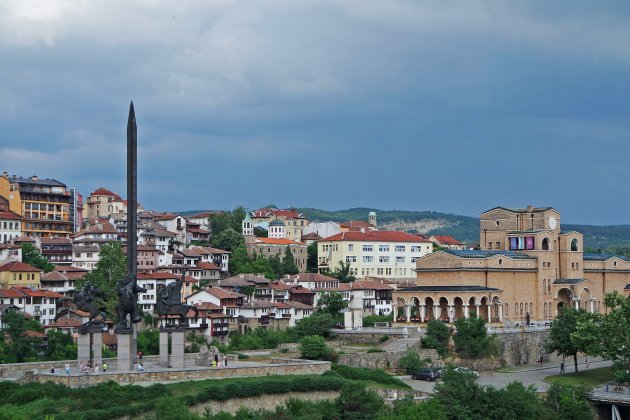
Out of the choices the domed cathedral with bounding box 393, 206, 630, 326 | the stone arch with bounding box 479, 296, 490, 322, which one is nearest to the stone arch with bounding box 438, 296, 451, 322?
the domed cathedral with bounding box 393, 206, 630, 326

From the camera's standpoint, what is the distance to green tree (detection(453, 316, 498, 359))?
67250mm

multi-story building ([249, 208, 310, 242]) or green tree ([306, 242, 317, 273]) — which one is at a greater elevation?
multi-story building ([249, 208, 310, 242])

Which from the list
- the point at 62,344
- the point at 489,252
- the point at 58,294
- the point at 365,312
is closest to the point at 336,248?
the point at 365,312

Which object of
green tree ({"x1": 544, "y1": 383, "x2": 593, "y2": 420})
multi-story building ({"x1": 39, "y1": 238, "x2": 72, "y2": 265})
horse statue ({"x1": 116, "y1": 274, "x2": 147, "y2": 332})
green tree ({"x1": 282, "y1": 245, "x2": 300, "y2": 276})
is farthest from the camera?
green tree ({"x1": 282, "y1": 245, "x2": 300, "y2": 276})

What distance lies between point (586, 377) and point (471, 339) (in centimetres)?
821

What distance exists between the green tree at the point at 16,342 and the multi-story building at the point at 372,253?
50.5m

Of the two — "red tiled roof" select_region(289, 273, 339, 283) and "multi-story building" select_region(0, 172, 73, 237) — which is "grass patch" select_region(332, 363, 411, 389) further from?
"multi-story building" select_region(0, 172, 73, 237)

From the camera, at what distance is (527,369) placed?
68.9m

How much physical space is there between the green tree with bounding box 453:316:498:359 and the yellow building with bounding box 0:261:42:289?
33.9 m

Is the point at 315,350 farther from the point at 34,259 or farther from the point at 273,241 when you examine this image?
the point at 273,241

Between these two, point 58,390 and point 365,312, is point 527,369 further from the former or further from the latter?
point 58,390

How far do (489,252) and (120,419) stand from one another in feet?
146

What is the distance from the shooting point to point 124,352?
48688 millimetres

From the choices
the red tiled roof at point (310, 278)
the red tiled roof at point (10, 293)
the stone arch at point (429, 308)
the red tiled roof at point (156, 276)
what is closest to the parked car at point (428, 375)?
the stone arch at point (429, 308)
